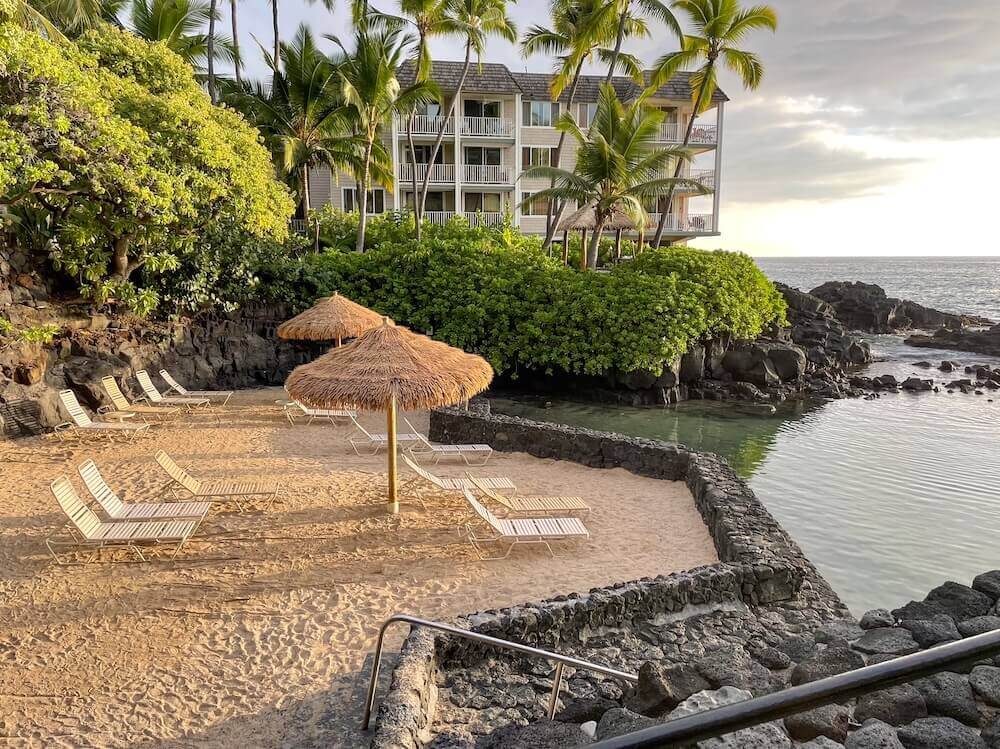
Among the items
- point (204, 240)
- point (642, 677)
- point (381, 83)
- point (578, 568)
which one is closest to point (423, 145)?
point (381, 83)

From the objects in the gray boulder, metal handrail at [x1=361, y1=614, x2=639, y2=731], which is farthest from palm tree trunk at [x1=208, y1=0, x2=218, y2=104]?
the gray boulder

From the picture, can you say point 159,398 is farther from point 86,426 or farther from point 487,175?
point 487,175

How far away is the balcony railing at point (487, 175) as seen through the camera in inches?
1212

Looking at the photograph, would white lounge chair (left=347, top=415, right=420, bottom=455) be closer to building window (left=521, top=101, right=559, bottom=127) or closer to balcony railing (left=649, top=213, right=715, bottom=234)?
balcony railing (left=649, top=213, right=715, bottom=234)

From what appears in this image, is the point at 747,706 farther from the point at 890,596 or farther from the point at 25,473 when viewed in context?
the point at 25,473

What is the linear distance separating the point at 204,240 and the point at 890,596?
15848mm

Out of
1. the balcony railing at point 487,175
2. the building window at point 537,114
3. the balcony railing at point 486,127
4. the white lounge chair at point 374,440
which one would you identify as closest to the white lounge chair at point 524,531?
the white lounge chair at point 374,440

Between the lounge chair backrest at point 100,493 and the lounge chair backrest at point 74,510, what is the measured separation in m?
0.18

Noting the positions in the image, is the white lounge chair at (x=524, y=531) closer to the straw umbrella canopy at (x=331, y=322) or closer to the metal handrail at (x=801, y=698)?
the metal handrail at (x=801, y=698)

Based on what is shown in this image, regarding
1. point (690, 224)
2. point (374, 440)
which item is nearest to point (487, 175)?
point (690, 224)

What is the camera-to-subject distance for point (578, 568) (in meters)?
7.53

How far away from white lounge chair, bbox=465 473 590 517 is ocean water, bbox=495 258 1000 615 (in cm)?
313

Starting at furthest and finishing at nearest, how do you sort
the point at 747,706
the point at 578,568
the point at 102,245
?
the point at 102,245 → the point at 578,568 → the point at 747,706

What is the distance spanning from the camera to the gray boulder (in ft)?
10.9
